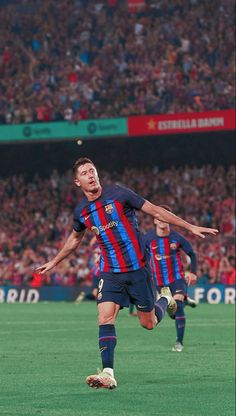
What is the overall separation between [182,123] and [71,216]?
218 inches

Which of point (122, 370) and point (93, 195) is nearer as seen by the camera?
point (93, 195)

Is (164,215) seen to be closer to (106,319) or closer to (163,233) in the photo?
(106,319)

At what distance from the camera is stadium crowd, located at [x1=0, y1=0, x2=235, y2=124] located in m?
36.5

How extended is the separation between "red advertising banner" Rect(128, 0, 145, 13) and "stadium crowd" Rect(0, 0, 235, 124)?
0.22 metres

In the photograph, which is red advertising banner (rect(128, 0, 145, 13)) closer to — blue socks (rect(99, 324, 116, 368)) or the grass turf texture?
the grass turf texture

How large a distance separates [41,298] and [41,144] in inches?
372

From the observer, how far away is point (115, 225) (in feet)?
33.3

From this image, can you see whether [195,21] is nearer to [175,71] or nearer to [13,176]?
[175,71]

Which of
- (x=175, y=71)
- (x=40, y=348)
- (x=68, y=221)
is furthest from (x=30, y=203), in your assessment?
(x=40, y=348)

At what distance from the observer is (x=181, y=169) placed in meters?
39.1

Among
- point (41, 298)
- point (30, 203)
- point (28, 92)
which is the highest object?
point (28, 92)

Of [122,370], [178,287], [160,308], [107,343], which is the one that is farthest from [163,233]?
[107,343]

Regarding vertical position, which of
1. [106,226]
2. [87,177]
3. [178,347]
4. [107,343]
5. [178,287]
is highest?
[87,177]

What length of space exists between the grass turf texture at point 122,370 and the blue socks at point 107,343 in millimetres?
444
